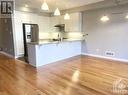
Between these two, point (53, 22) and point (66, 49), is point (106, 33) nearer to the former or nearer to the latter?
point (66, 49)

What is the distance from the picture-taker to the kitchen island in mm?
4355

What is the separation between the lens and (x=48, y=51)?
4707 millimetres

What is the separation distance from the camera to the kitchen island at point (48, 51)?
436 cm

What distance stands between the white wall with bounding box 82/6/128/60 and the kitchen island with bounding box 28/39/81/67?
3.22 ft

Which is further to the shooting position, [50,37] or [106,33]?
[50,37]

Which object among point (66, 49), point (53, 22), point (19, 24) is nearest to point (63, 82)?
point (66, 49)

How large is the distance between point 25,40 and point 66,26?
2.36 meters

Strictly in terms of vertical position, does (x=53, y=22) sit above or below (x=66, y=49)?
above

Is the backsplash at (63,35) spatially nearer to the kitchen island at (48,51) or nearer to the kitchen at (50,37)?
the kitchen at (50,37)

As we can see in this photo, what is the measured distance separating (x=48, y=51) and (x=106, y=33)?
9.10ft

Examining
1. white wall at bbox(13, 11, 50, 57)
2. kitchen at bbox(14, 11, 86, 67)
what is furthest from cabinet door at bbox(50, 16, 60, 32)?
white wall at bbox(13, 11, 50, 57)

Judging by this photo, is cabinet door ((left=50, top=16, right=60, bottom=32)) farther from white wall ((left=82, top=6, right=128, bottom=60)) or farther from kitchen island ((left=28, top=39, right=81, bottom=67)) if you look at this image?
kitchen island ((left=28, top=39, right=81, bottom=67))

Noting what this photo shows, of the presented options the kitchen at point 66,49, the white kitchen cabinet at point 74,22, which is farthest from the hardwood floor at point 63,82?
the white kitchen cabinet at point 74,22

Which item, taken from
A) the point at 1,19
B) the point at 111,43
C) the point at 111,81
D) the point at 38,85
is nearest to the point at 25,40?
the point at 1,19
